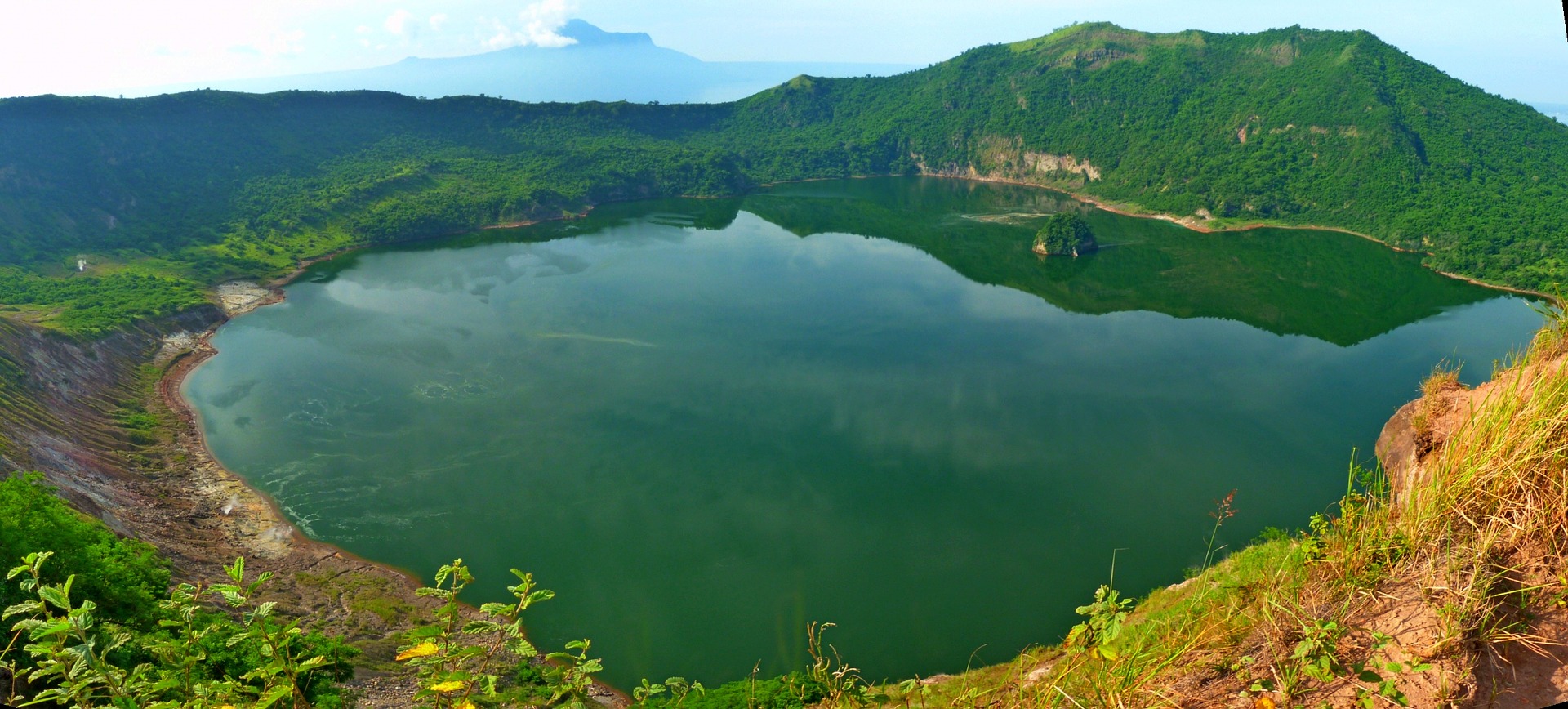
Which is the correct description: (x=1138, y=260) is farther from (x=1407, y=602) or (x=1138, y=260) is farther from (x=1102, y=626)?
(x=1102, y=626)

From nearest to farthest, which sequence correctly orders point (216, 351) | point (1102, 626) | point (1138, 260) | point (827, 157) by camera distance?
1. point (1102, 626)
2. point (216, 351)
3. point (1138, 260)
4. point (827, 157)

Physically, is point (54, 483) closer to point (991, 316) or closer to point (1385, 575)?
point (1385, 575)

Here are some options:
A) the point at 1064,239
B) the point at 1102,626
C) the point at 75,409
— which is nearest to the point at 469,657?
the point at 1102,626

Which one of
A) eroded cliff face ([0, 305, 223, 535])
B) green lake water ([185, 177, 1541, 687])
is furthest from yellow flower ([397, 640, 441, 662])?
eroded cliff face ([0, 305, 223, 535])

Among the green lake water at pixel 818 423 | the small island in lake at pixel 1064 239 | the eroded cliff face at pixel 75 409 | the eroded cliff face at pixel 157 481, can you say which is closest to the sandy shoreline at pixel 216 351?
the eroded cliff face at pixel 157 481

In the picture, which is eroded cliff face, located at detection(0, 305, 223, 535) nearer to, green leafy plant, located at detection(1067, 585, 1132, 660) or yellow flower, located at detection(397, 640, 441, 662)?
yellow flower, located at detection(397, 640, 441, 662)

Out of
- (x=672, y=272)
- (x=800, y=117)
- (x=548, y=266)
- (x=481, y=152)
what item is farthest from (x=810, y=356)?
(x=800, y=117)

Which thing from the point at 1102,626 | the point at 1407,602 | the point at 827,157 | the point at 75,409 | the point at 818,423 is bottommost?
the point at 818,423

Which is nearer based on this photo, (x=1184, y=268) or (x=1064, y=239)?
(x=1184, y=268)
